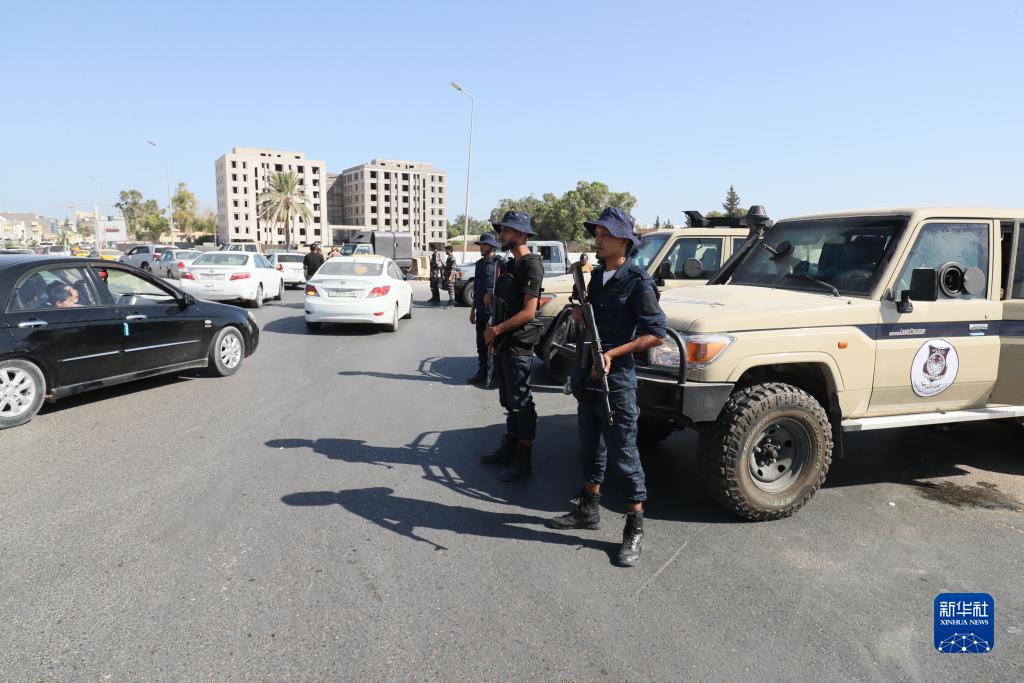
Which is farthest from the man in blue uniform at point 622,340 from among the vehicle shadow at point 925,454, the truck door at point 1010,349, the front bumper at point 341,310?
the front bumper at point 341,310

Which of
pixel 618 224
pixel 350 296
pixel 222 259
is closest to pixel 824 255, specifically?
pixel 618 224

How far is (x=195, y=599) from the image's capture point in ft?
10.2

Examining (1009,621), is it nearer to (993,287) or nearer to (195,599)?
(993,287)

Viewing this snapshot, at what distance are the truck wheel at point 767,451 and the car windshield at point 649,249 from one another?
17.2ft

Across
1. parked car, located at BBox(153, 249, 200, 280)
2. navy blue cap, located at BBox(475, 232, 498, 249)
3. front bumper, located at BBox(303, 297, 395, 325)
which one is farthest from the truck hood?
parked car, located at BBox(153, 249, 200, 280)

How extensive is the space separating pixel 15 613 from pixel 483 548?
226 centimetres

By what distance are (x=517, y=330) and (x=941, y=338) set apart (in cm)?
298

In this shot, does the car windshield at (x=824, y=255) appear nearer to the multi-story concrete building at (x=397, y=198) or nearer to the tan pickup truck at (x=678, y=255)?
the tan pickup truck at (x=678, y=255)

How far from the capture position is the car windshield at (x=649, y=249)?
9.19 metres

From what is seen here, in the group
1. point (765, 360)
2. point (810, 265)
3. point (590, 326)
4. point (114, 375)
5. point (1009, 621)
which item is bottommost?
point (1009, 621)

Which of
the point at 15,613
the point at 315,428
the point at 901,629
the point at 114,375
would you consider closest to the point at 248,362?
the point at 114,375

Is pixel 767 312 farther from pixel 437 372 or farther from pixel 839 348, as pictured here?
pixel 437 372

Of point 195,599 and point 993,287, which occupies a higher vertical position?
point 993,287

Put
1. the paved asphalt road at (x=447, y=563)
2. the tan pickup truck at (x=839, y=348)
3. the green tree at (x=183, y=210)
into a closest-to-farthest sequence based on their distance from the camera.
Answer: the paved asphalt road at (x=447, y=563), the tan pickup truck at (x=839, y=348), the green tree at (x=183, y=210)
